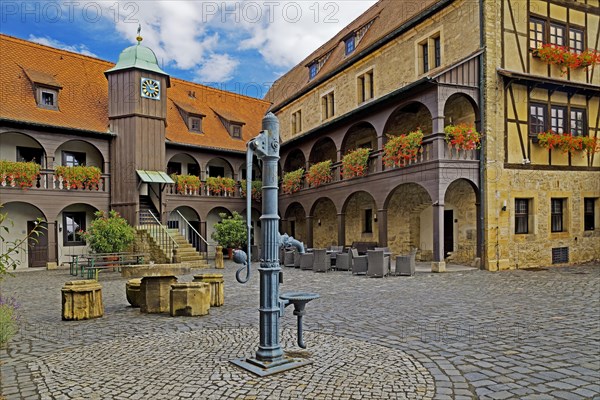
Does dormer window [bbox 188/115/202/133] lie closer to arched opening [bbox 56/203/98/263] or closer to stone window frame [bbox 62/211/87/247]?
arched opening [bbox 56/203/98/263]

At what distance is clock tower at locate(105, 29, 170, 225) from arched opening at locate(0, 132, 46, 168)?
120 inches

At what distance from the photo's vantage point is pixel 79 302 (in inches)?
296

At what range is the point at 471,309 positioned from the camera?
8.08 metres

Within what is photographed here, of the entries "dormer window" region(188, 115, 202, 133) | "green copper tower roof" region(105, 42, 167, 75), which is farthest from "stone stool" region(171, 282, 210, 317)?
"dormer window" region(188, 115, 202, 133)

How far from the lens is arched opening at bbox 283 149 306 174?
86.4 feet

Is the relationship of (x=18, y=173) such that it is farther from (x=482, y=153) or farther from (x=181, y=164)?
(x=482, y=153)

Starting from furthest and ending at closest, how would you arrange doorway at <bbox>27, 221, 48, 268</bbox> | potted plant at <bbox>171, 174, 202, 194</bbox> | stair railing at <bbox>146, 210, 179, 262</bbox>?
1. potted plant at <bbox>171, 174, 202, 194</bbox>
2. doorway at <bbox>27, 221, 48, 268</bbox>
3. stair railing at <bbox>146, 210, 179, 262</bbox>

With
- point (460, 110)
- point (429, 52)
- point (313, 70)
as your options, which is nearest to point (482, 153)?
point (460, 110)

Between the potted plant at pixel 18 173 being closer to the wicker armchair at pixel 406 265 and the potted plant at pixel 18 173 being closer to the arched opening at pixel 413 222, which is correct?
the arched opening at pixel 413 222

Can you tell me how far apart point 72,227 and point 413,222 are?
618 inches

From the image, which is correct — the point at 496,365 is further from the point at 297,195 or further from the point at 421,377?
the point at 297,195

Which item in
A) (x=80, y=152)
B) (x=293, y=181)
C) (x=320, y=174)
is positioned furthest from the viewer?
(x=293, y=181)

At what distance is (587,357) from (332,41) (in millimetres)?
25372

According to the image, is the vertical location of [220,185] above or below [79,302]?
above
